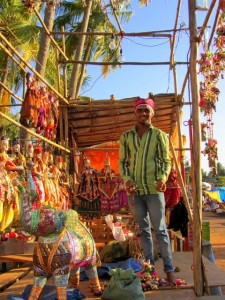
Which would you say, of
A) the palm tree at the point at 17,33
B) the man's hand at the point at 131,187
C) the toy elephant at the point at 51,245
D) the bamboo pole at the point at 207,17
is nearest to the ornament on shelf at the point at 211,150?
the man's hand at the point at 131,187

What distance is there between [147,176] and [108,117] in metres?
4.39

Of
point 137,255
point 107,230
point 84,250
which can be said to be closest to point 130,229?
point 107,230

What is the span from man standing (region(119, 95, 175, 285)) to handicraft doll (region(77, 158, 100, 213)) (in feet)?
11.3

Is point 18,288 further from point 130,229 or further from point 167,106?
point 167,106

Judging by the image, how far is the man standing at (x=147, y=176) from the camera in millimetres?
4109

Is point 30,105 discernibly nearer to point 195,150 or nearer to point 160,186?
point 160,186

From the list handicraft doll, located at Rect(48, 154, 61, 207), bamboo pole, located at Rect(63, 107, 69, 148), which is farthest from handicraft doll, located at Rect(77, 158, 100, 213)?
handicraft doll, located at Rect(48, 154, 61, 207)

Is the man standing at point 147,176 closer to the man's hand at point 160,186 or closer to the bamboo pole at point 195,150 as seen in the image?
the man's hand at point 160,186

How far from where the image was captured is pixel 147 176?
4188 millimetres

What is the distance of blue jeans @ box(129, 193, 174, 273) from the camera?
407cm

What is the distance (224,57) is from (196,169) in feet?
4.63

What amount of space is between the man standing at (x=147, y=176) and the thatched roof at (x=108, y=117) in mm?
3447

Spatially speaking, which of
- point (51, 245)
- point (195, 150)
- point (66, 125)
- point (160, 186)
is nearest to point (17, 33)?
point (66, 125)

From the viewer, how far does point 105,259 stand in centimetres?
538
